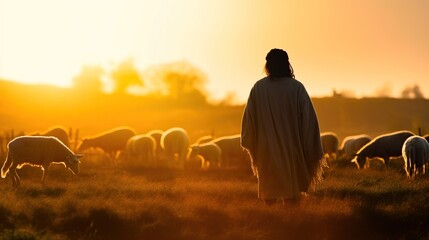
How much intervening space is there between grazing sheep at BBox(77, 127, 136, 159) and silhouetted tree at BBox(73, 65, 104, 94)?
85362mm

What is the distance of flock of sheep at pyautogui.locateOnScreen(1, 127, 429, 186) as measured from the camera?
17.6 meters

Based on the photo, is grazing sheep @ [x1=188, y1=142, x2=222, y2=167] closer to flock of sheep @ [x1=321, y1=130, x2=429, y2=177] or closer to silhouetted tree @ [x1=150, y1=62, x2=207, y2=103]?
flock of sheep @ [x1=321, y1=130, x2=429, y2=177]

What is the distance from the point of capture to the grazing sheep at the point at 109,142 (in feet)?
111

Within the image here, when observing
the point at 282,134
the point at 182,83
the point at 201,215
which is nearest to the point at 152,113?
the point at 182,83

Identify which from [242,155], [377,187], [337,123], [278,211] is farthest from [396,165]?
[337,123]

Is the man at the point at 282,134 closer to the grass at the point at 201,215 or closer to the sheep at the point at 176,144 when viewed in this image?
the grass at the point at 201,215

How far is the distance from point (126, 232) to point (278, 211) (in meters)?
2.73

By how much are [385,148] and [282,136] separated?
13700 mm

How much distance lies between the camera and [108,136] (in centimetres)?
3425

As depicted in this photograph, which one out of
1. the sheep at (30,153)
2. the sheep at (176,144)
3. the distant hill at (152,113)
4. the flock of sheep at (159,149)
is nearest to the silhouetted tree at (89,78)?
the distant hill at (152,113)

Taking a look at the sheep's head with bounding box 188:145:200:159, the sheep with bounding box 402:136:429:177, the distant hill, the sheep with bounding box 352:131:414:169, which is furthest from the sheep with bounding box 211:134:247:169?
the distant hill

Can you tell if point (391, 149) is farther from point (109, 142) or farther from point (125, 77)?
point (125, 77)

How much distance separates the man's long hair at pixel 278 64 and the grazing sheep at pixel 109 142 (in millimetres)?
23139

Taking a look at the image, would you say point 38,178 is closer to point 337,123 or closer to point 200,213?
point 200,213
